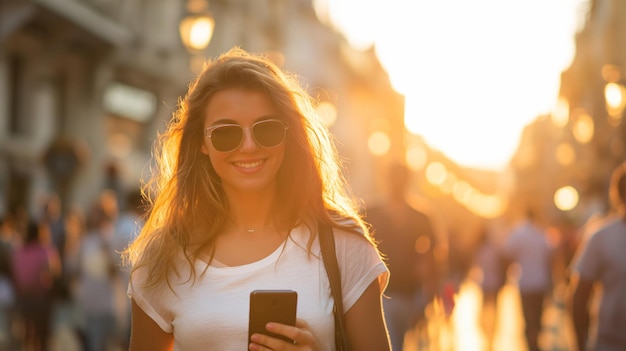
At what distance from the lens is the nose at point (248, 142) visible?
362 centimetres

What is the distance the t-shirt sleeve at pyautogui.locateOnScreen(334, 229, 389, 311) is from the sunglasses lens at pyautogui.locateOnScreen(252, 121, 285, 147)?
0.35 meters

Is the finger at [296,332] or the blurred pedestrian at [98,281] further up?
the finger at [296,332]

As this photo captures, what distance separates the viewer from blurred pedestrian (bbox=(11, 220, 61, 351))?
11.9 meters

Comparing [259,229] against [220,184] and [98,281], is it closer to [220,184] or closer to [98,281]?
[220,184]

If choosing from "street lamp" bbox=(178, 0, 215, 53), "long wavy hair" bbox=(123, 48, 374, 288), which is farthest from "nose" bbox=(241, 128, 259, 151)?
"street lamp" bbox=(178, 0, 215, 53)

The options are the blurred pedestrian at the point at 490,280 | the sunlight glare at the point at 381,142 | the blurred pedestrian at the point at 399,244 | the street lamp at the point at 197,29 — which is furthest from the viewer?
the sunlight glare at the point at 381,142

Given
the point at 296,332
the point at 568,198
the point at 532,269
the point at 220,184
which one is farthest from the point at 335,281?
the point at 568,198

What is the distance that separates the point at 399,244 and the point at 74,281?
4698 millimetres

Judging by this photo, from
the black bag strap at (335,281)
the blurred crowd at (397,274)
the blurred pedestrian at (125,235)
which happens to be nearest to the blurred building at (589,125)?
the blurred crowd at (397,274)

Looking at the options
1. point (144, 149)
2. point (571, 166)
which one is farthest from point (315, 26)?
point (144, 149)

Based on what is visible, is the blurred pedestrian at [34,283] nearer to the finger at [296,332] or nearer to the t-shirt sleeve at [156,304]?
the t-shirt sleeve at [156,304]

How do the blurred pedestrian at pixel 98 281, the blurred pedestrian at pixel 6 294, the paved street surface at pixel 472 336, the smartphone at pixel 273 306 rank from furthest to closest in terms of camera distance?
the paved street surface at pixel 472 336
the blurred pedestrian at pixel 6 294
the blurred pedestrian at pixel 98 281
the smartphone at pixel 273 306

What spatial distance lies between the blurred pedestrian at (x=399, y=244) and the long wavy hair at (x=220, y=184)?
4938 mm

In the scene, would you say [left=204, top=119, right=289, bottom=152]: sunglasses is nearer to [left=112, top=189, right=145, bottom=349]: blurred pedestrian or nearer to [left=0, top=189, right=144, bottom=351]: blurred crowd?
[left=0, top=189, right=144, bottom=351]: blurred crowd
